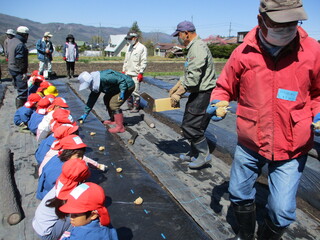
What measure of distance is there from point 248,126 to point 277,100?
253mm

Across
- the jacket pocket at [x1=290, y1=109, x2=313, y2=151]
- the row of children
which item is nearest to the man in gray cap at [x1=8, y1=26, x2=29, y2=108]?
the row of children

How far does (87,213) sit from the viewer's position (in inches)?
66.1

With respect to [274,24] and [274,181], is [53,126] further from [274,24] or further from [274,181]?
[274,24]

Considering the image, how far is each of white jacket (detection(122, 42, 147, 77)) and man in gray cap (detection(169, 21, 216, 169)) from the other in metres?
2.69

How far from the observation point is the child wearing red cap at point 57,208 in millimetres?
1985

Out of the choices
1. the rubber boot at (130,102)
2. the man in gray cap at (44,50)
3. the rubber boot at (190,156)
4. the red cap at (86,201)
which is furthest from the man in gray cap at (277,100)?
the man in gray cap at (44,50)

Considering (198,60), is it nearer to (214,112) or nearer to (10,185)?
(214,112)

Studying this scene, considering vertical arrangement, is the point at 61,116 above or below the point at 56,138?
above

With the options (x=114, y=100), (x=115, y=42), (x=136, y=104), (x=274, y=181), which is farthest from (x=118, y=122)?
(x=115, y=42)

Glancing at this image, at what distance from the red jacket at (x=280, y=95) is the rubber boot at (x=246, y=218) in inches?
18.7

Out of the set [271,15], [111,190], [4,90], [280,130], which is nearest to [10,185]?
[111,190]

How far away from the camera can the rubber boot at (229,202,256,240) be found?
188 centimetres

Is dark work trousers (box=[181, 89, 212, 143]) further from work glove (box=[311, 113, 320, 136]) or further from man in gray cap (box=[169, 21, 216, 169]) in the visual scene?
work glove (box=[311, 113, 320, 136])

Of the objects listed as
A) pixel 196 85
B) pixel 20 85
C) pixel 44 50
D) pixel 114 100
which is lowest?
pixel 114 100
